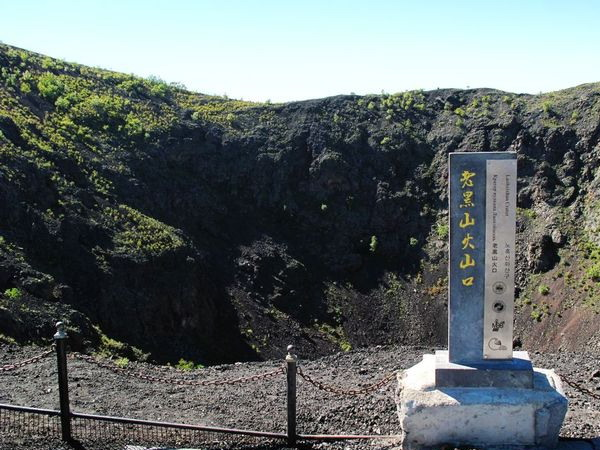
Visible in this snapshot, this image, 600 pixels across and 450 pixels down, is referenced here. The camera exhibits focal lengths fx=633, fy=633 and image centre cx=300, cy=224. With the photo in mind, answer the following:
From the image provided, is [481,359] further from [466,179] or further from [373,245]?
[373,245]

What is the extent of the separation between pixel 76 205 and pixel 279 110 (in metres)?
14.1

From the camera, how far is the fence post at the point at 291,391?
7.25m

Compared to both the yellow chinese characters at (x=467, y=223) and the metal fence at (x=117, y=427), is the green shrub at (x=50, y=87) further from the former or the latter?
the yellow chinese characters at (x=467, y=223)

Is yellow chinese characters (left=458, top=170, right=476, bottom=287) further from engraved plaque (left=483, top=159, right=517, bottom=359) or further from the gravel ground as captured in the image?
the gravel ground

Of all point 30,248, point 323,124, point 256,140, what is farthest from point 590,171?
point 30,248

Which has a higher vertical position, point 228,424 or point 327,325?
point 228,424

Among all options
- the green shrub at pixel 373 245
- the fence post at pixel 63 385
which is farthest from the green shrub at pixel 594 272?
the fence post at pixel 63 385

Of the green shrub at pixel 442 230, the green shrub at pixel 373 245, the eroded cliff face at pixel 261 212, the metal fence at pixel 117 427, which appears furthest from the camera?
the green shrub at pixel 373 245

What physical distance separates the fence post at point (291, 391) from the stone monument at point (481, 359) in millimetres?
1235

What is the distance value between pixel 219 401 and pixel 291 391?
388 centimetres

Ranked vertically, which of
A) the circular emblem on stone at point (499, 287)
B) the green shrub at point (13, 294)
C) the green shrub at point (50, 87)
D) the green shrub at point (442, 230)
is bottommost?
the green shrub at point (13, 294)

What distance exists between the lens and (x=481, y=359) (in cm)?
688

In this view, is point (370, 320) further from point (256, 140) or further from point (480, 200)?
point (480, 200)

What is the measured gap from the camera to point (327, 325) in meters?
23.1
